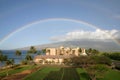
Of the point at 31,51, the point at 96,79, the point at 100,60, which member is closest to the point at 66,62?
the point at 100,60

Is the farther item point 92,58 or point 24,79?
point 92,58

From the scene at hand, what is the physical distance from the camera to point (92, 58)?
332 feet

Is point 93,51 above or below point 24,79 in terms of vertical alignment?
above

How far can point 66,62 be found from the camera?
117000mm

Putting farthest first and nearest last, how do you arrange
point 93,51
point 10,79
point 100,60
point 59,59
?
point 93,51 < point 59,59 < point 100,60 < point 10,79

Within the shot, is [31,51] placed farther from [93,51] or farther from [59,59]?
[93,51]

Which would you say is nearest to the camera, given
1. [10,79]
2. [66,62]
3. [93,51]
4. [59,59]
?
[10,79]

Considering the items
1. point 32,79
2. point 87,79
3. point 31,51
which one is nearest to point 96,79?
point 87,79

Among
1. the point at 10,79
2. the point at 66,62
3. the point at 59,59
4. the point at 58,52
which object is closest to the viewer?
→ the point at 10,79

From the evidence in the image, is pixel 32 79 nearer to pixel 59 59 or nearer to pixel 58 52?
pixel 59 59

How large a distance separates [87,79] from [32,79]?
15.6 meters

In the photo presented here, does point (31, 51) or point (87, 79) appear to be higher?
point (31, 51)

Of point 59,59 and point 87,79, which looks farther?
point 59,59

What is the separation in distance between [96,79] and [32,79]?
1821 centimetres
